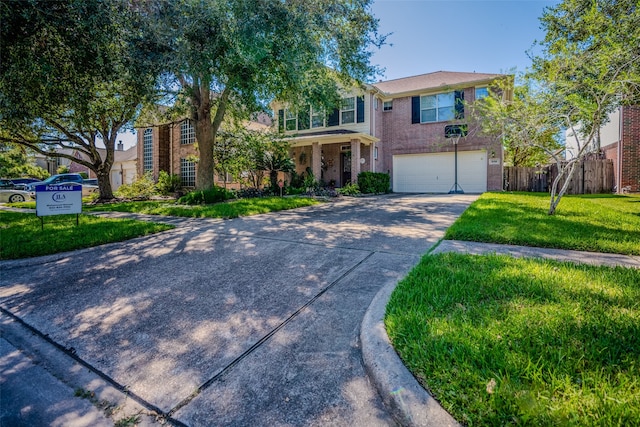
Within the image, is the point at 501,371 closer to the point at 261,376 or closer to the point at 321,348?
the point at 321,348

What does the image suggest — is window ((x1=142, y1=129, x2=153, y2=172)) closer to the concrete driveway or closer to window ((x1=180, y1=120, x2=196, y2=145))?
window ((x1=180, y1=120, x2=196, y2=145))

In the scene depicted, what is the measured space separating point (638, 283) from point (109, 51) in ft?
26.6

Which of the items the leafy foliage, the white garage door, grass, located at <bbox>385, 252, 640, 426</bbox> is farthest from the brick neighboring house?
the leafy foliage

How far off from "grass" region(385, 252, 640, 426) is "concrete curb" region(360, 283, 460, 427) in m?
0.06

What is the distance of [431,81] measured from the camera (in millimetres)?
18219

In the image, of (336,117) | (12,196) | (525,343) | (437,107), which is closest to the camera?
(525,343)

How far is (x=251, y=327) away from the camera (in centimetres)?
260

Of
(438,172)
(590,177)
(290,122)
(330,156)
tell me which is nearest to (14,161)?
(290,122)

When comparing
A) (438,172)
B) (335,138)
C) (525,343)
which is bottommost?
(525,343)

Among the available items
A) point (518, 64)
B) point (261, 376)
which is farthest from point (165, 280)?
point (518, 64)

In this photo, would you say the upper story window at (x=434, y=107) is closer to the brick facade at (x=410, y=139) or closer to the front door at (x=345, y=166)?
the brick facade at (x=410, y=139)

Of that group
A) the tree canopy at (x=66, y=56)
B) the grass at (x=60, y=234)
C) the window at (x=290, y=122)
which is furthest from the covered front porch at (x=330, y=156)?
the grass at (x=60, y=234)

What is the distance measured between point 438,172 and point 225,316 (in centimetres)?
1648

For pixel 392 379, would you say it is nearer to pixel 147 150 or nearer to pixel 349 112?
pixel 349 112
